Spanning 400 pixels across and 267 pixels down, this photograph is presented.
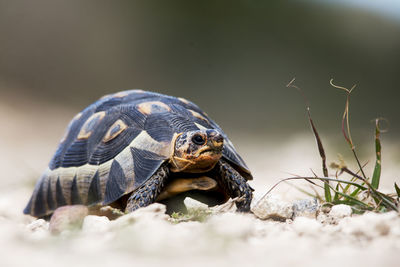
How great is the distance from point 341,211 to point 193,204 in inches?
36.6

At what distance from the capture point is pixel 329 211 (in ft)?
9.15

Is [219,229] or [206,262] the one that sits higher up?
[219,229]

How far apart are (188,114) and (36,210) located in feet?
5.44

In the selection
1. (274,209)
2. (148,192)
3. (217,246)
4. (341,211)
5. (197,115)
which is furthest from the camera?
(197,115)

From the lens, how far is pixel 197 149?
295 cm

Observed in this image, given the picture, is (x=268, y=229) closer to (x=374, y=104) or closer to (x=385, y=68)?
(x=374, y=104)

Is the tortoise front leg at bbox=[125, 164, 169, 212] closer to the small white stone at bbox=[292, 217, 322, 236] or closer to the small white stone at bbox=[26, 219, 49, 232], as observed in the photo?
the small white stone at bbox=[26, 219, 49, 232]

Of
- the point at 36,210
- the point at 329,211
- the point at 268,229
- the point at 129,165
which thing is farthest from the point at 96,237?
the point at 36,210

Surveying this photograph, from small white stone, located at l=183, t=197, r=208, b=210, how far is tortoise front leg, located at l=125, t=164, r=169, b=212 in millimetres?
199

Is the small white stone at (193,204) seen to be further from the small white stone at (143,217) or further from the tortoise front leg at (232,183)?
the small white stone at (143,217)

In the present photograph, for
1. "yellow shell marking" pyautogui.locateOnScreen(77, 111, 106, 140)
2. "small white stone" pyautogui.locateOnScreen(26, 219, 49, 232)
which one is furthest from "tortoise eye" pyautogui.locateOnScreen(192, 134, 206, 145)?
"small white stone" pyautogui.locateOnScreen(26, 219, 49, 232)

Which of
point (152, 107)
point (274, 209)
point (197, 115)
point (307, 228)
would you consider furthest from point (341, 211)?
point (152, 107)

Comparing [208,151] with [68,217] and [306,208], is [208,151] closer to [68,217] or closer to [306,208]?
[306,208]

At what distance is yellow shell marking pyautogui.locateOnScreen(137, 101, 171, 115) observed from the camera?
3414 millimetres
